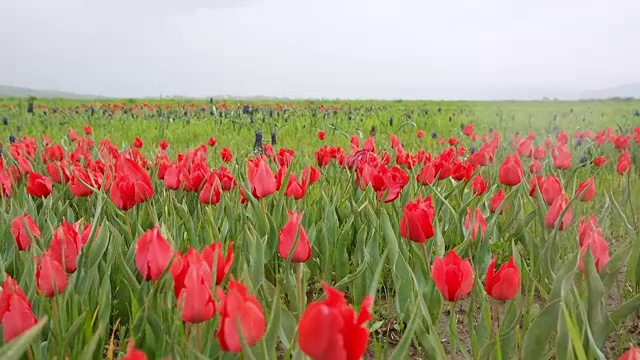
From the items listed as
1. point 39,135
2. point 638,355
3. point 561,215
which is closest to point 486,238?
point 561,215

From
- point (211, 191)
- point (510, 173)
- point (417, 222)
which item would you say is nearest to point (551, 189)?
point (510, 173)

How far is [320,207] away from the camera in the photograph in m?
2.72

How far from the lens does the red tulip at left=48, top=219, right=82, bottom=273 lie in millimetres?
1379

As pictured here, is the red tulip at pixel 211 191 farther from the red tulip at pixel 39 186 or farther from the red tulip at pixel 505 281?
the red tulip at pixel 505 281

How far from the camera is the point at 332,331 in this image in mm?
716

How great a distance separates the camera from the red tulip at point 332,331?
71 cm

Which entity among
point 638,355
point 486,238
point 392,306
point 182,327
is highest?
point 638,355

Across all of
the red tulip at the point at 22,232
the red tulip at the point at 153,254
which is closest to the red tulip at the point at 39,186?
the red tulip at the point at 22,232

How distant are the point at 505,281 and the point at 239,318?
67cm

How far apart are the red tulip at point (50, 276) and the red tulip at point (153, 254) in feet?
0.60

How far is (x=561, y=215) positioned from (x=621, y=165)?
4.90 ft

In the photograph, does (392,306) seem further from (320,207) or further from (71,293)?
(71,293)

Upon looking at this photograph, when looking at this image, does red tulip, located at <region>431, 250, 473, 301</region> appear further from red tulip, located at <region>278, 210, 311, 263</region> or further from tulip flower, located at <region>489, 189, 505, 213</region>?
tulip flower, located at <region>489, 189, 505, 213</region>

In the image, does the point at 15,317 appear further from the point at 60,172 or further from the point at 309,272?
the point at 60,172
